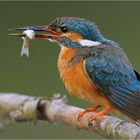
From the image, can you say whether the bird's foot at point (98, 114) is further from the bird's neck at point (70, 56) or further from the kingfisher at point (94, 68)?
the bird's neck at point (70, 56)

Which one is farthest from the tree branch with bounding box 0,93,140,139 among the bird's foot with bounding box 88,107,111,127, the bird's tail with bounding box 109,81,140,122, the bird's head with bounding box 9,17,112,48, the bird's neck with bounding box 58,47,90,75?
the bird's head with bounding box 9,17,112,48

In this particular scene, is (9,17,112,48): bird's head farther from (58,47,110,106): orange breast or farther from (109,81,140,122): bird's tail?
(109,81,140,122): bird's tail

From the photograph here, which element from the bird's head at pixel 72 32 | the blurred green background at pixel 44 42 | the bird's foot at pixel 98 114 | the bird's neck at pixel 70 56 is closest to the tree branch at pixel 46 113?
the bird's foot at pixel 98 114

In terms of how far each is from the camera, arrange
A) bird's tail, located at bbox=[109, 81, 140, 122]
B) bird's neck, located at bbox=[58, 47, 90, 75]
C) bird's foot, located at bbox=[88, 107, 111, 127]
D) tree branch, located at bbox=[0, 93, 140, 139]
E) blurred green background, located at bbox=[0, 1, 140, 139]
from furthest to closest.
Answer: blurred green background, located at bbox=[0, 1, 140, 139] < bird's neck, located at bbox=[58, 47, 90, 75] < bird's tail, located at bbox=[109, 81, 140, 122] < bird's foot, located at bbox=[88, 107, 111, 127] < tree branch, located at bbox=[0, 93, 140, 139]

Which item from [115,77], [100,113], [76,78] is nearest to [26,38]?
[76,78]

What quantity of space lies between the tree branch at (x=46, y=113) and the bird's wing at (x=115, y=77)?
0.16 m

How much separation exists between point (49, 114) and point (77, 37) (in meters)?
0.52

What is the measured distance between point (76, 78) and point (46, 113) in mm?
268

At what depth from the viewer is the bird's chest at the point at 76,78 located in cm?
338

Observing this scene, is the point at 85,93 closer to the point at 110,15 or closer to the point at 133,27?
the point at 133,27

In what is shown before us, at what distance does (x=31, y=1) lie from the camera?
543 cm

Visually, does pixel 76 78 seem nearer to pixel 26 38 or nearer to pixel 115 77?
pixel 115 77

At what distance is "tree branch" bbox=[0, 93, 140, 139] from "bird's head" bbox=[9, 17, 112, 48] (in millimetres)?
362

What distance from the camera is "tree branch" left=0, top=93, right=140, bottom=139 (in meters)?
2.96
